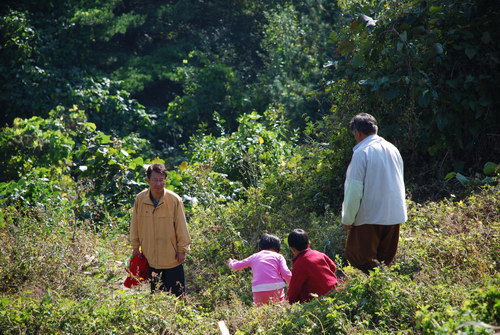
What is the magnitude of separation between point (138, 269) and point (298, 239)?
1.72 meters

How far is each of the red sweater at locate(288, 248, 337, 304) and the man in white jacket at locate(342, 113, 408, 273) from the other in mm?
299

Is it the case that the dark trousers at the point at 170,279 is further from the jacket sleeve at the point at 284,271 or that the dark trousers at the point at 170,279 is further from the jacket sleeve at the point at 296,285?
the jacket sleeve at the point at 296,285

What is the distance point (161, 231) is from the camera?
641cm

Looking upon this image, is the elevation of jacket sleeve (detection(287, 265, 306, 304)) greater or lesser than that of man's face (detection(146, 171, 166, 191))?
lesser

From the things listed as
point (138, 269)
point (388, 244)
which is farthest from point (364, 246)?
point (138, 269)

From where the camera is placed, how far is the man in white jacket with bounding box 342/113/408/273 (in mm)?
5469

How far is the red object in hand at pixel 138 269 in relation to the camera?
6.34 meters

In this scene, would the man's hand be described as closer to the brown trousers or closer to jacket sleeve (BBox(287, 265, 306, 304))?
jacket sleeve (BBox(287, 265, 306, 304))

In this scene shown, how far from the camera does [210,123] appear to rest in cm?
1839

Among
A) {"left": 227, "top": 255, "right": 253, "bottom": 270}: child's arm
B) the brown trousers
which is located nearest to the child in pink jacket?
{"left": 227, "top": 255, "right": 253, "bottom": 270}: child's arm

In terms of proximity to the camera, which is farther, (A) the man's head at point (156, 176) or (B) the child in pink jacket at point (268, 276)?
(A) the man's head at point (156, 176)

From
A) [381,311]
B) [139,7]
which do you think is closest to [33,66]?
[139,7]

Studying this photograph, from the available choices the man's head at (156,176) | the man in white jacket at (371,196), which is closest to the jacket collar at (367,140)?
the man in white jacket at (371,196)

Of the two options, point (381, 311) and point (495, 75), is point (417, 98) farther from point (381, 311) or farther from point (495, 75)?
point (381, 311)
